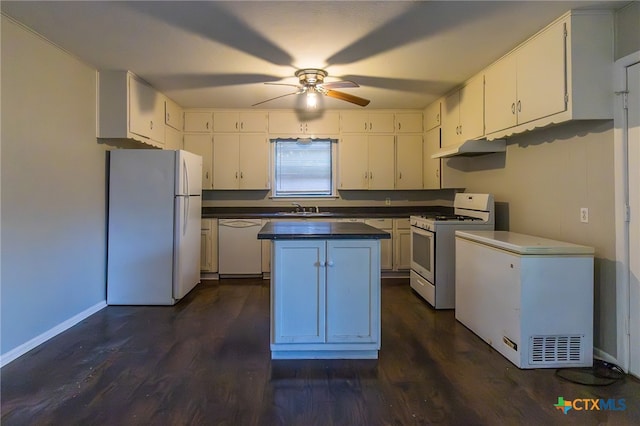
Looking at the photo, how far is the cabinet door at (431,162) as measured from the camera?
15.5ft

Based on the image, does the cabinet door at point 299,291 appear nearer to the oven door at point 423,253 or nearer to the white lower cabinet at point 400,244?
the oven door at point 423,253

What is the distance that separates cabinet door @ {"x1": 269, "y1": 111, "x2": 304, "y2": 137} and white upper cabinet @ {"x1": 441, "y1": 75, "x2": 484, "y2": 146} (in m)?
2.07

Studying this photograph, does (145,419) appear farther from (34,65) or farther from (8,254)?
(34,65)

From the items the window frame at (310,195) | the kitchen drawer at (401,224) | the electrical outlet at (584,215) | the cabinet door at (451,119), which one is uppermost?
the cabinet door at (451,119)

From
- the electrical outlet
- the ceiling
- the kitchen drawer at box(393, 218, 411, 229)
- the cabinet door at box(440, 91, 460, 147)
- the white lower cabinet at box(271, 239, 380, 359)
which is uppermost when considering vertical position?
the ceiling

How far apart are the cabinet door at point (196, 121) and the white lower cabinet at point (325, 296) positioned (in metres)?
3.31

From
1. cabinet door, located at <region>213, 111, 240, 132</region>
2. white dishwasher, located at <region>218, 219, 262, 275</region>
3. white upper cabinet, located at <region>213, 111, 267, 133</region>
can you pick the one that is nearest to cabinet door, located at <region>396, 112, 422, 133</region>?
white upper cabinet, located at <region>213, 111, 267, 133</region>

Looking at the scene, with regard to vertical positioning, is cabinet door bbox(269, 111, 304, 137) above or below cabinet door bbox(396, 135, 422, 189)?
above

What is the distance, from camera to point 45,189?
2.79 metres

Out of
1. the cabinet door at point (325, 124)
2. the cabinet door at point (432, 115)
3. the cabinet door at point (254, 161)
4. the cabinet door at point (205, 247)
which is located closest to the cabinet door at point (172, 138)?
the cabinet door at point (254, 161)

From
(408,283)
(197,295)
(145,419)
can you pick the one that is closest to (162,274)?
(197,295)

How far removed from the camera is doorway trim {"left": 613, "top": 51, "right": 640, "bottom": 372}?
225cm

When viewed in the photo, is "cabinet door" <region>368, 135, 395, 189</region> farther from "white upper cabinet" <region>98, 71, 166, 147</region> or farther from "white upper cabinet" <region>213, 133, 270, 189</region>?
"white upper cabinet" <region>98, 71, 166, 147</region>

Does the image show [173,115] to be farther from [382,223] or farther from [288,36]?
[382,223]
